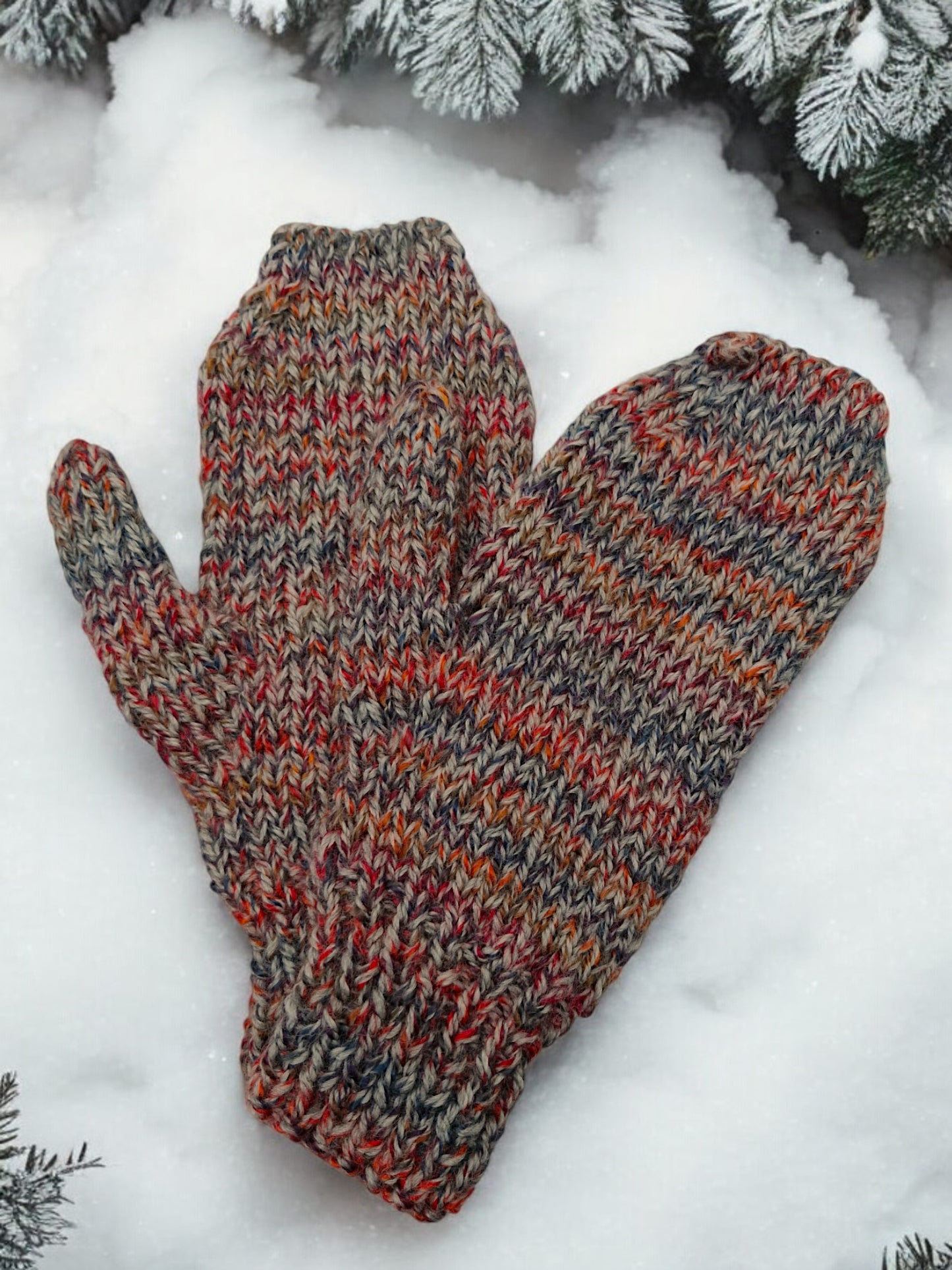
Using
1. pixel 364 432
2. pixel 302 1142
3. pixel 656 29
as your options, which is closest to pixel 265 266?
pixel 364 432

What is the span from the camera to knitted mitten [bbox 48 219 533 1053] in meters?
1.07

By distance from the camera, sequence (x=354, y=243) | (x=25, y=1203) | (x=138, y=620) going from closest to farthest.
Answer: (x=25, y=1203) < (x=138, y=620) < (x=354, y=243)

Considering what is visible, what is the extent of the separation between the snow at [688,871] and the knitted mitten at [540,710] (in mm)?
74

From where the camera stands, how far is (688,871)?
3.70ft

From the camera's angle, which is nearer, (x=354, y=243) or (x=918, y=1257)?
(x=918, y=1257)

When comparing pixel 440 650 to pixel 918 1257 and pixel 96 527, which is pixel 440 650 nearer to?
pixel 96 527

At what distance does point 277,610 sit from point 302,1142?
0.43m

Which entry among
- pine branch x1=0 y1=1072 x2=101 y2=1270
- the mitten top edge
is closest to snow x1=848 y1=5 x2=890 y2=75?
the mitten top edge

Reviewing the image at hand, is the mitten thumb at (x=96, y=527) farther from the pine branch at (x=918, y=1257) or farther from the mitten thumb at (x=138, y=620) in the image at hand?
the pine branch at (x=918, y=1257)

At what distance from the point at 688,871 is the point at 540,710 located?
0.66ft

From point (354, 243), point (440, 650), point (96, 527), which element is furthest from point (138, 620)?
point (354, 243)

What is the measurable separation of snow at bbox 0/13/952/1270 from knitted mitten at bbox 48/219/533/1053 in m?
0.07

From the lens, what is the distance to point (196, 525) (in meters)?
1.18

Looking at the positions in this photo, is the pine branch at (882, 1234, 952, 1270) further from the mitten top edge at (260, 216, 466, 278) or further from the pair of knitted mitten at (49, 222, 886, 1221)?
the mitten top edge at (260, 216, 466, 278)
